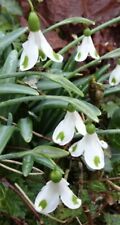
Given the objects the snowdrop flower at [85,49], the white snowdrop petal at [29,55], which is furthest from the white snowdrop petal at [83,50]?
the white snowdrop petal at [29,55]

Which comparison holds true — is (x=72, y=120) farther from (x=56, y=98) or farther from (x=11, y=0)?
(x=11, y=0)

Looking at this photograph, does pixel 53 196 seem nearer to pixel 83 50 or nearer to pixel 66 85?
pixel 66 85

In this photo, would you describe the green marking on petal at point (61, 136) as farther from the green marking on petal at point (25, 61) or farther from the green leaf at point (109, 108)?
the green leaf at point (109, 108)

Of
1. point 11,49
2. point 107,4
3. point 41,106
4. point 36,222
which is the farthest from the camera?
point 107,4

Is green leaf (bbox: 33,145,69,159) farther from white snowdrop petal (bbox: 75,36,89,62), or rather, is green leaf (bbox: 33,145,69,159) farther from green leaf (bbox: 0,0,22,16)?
green leaf (bbox: 0,0,22,16)

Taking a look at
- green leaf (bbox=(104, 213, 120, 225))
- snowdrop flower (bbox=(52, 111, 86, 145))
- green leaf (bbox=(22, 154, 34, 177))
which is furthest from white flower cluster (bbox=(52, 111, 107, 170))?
green leaf (bbox=(104, 213, 120, 225))

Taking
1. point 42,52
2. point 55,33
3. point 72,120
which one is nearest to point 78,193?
point 72,120
